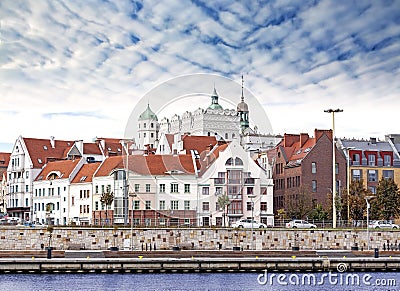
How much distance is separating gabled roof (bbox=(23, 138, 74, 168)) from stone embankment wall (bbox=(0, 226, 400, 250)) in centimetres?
5339

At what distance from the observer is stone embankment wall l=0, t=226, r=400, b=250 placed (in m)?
82.8

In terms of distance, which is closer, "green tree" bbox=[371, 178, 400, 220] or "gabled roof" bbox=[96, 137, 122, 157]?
"green tree" bbox=[371, 178, 400, 220]

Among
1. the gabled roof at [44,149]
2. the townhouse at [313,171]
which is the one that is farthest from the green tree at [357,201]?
the gabled roof at [44,149]

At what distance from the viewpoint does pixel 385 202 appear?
10425 centimetres

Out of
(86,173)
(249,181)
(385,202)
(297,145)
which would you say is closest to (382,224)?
(385,202)

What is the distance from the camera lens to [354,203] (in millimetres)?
100125

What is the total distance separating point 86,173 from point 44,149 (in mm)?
20674

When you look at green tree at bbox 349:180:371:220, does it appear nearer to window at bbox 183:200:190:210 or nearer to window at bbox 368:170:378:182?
window at bbox 368:170:378:182

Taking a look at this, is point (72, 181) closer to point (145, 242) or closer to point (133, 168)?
point (133, 168)

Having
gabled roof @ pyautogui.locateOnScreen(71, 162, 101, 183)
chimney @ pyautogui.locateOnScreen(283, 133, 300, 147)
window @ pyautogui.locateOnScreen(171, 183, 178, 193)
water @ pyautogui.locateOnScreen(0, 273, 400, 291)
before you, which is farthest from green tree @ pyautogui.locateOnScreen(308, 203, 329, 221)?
water @ pyautogui.locateOnScreen(0, 273, 400, 291)

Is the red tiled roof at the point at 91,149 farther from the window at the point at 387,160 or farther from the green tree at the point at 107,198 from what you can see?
the window at the point at 387,160

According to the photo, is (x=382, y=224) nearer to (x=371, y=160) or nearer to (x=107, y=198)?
(x=371, y=160)

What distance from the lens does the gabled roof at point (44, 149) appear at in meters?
136

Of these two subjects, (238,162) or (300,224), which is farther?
(238,162)
